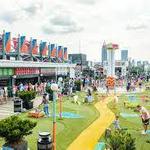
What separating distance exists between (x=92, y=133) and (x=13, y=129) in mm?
9005

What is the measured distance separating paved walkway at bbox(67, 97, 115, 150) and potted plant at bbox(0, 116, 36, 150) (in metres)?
3.84

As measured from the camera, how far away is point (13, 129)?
1764 centimetres

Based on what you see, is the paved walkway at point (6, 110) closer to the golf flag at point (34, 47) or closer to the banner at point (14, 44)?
the banner at point (14, 44)

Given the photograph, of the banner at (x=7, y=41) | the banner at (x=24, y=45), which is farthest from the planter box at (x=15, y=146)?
the banner at (x=24, y=45)

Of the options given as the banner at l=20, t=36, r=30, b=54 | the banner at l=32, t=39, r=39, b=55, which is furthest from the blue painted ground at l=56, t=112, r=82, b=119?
the banner at l=32, t=39, r=39, b=55

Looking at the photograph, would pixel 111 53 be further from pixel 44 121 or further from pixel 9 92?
pixel 44 121

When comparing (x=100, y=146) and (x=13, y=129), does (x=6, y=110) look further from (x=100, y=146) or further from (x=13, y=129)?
(x=13, y=129)

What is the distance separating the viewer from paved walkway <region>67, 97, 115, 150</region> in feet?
71.2

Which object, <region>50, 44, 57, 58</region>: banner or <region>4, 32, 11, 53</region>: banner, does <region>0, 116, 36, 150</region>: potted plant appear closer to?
<region>4, 32, 11, 53</region>: banner

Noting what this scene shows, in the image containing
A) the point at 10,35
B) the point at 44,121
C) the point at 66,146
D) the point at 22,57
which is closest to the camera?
the point at 66,146

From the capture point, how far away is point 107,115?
34938mm

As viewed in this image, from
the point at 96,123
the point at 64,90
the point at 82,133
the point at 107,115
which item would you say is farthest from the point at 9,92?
the point at 82,133

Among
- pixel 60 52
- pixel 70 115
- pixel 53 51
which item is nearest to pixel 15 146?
pixel 70 115

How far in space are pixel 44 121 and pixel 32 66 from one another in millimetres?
30621
